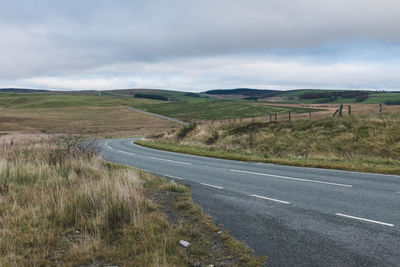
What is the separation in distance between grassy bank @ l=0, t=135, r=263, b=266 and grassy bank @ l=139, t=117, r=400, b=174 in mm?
10325

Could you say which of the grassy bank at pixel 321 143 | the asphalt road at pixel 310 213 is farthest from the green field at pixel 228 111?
the asphalt road at pixel 310 213

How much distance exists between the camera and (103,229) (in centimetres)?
623

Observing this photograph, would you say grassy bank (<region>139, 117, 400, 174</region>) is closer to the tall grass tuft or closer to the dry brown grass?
the tall grass tuft

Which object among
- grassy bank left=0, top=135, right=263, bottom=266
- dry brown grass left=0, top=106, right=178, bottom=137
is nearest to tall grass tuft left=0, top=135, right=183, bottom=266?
grassy bank left=0, top=135, right=263, bottom=266

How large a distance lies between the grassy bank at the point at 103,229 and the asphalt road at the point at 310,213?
2.10 feet

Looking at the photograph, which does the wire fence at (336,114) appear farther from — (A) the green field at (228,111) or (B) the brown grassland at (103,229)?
(B) the brown grassland at (103,229)

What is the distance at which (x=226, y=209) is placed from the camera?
827 centimetres

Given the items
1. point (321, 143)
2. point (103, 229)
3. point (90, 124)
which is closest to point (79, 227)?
point (103, 229)

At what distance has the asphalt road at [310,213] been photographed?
5402mm

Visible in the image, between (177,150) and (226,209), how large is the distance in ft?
61.8

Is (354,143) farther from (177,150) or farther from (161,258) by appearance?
(161,258)

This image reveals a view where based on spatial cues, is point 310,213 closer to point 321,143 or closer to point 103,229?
point 103,229

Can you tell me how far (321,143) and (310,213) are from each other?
1490 centimetres

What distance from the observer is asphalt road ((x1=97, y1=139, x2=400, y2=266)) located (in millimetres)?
5402
